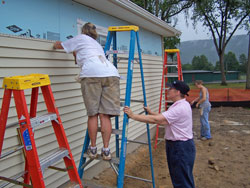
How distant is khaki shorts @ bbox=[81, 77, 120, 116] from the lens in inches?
101

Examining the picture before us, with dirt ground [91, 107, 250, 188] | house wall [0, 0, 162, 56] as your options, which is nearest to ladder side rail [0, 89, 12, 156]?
house wall [0, 0, 162, 56]

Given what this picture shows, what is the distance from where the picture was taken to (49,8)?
321 cm

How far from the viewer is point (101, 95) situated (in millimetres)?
2645

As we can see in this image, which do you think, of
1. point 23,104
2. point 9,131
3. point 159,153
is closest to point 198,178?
point 159,153

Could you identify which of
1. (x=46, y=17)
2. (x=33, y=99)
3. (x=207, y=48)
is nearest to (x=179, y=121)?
(x=33, y=99)

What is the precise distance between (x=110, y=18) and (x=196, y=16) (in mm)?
22729

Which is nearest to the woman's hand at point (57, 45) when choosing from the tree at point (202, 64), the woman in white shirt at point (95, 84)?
the woman in white shirt at point (95, 84)

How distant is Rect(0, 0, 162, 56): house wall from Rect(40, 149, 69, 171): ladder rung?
155 cm

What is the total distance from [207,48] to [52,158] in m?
111

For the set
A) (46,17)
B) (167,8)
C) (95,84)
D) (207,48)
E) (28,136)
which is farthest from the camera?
(207,48)

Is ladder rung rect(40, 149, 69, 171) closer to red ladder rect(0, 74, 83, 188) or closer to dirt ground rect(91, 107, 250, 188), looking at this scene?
red ladder rect(0, 74, 83, 188)

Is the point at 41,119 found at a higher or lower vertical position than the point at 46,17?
lower

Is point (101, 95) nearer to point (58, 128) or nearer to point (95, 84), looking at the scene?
point (95, 84)

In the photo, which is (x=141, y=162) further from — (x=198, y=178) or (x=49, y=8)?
(x=49, y=8)
